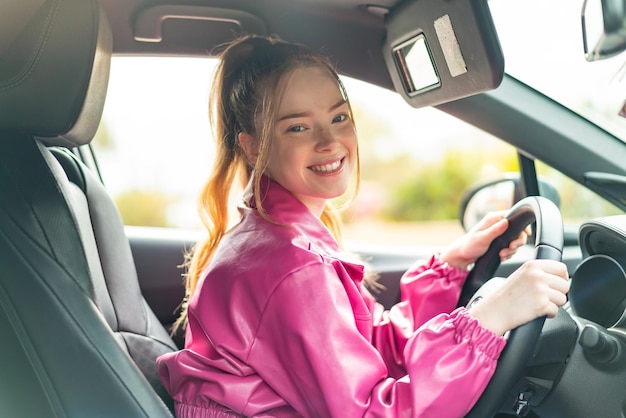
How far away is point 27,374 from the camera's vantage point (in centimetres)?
126

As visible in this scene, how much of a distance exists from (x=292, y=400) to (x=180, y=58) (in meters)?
1.05

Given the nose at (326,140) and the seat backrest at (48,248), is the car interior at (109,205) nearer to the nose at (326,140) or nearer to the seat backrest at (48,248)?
the seat backrest at (48,248)

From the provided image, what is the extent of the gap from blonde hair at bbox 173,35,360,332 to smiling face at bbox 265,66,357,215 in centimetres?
3

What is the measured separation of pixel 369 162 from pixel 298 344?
573 cm

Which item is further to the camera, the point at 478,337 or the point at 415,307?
the point at 415,307

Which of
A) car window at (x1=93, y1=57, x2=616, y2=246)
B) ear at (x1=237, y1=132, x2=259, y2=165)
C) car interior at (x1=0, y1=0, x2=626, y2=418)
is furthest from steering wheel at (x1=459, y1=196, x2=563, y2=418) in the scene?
car window at (x1=93, y1=57, x2=616, y2=246)

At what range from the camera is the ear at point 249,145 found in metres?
1.77

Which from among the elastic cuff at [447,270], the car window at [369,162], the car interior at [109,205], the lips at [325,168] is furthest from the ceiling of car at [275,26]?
the car window at [369,162]

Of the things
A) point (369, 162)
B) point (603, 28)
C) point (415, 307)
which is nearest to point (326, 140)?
point (415, 307)

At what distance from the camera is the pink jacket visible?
128 centimetres

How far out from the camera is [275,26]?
193 centimetres

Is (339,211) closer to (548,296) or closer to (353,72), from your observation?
(353,72)

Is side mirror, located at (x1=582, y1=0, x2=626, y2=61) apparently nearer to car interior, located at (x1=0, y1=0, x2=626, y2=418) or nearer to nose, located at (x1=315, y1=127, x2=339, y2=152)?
car interior, located at (x1=0, y1=0, x2=626, y2=418)

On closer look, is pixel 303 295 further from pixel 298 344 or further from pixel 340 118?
pixel 340 118
